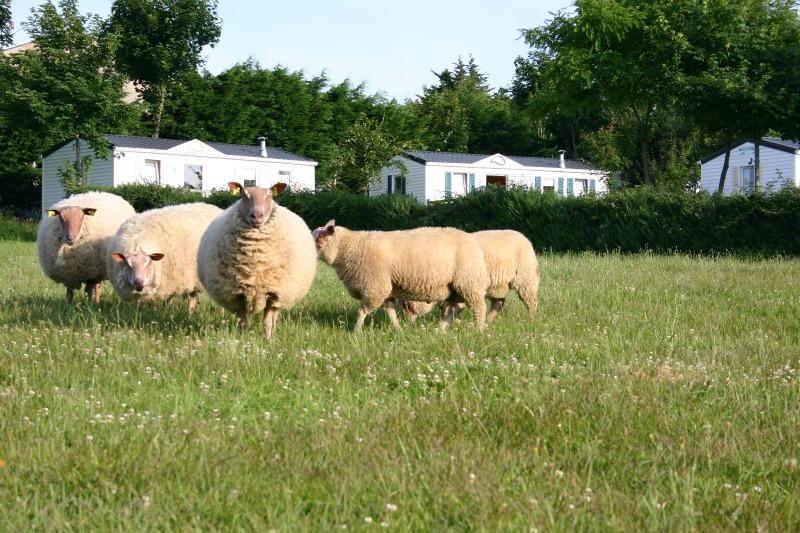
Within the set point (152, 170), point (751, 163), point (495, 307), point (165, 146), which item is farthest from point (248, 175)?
point (495, 307)

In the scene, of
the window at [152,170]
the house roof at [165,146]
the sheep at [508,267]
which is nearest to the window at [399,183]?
the house roof at [165,146]

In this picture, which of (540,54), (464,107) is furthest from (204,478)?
(464,107)

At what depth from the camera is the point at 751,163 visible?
129ft

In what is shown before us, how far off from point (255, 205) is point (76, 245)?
13.2ft

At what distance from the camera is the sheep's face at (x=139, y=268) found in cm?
850

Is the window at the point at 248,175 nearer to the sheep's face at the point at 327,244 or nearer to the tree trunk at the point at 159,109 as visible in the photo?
the tree trunk at the point at 159,109

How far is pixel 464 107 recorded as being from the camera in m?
63.9

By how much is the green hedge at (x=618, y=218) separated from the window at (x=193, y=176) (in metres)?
17.4

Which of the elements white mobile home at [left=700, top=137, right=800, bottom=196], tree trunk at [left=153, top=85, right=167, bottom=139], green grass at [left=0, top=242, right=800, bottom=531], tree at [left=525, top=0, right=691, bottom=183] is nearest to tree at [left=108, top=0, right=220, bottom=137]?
tree trunk at [left=153, top=85, right=167, bottom=139]

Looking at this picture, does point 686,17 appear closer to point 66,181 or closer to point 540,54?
point 540,54

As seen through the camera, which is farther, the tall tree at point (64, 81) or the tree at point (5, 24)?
the tree at point (5, 24)

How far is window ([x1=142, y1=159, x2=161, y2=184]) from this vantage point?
132ft

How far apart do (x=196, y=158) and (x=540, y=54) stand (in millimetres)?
18519

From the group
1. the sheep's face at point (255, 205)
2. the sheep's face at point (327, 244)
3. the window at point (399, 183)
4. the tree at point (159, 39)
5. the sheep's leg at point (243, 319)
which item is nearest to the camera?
the sheep's face at point (255, 205)
